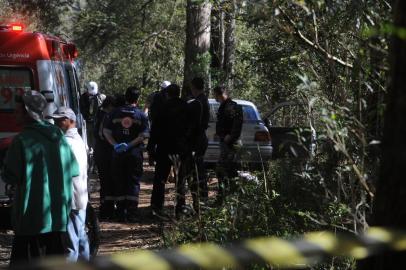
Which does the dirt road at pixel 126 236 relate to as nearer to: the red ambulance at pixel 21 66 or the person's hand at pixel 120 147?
the person's hand at pixel 120 147

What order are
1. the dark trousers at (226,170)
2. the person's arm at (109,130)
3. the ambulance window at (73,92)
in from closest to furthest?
the dark trousers at (226,170) → the person's arm at (109,130) → the ambulance window at (73,92)

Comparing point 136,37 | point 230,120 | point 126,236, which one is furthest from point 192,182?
point 136,37

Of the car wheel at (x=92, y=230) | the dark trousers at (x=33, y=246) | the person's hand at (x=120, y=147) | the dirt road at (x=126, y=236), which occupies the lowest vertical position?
the dirt road at (x=126, y=236)

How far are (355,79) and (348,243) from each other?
3497 millimetres

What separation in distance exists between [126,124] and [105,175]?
953 mm

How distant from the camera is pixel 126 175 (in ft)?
36.4

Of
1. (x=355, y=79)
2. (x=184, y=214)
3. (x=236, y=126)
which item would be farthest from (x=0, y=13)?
(x=355, y=79)

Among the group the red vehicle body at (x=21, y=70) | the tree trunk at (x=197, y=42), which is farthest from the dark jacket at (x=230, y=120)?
the tree trunk at (x=197, y=42)

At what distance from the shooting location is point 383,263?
3.07m

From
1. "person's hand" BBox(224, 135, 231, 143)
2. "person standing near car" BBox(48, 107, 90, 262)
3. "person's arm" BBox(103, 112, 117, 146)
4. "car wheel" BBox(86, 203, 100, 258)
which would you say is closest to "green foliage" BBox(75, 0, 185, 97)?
"person's hand" BBox(224, 135, 231, 143)

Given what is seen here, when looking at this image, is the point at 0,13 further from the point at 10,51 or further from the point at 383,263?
the point at 383,263

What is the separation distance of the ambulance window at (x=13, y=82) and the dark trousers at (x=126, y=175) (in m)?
1.79

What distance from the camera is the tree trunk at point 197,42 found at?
1725cm

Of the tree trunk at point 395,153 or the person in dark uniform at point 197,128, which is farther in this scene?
the person in dark uniform at point 197,128
